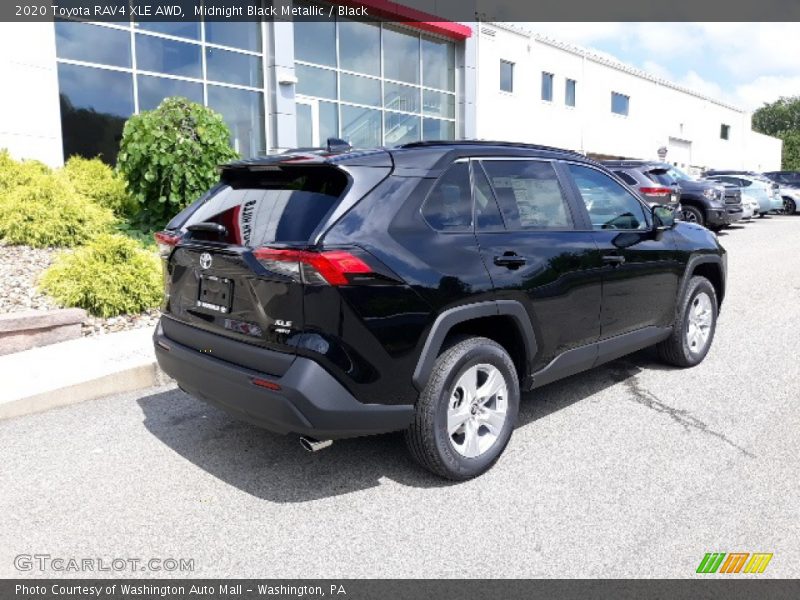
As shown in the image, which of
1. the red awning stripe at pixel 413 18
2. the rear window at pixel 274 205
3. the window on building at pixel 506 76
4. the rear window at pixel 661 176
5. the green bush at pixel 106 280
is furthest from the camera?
the window on building at pixel 506 76

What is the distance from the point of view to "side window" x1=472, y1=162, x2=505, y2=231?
3.65 m

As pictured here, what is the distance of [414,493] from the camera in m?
3.42

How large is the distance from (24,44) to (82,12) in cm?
178

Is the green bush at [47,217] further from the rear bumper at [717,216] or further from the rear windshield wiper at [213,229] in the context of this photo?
the rear bumper at [717,216]

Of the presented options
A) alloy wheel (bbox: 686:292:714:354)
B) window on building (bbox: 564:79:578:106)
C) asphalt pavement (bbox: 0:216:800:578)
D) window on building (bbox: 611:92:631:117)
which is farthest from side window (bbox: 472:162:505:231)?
window on building (bbox: 611:92:631:117)

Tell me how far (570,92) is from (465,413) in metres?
30.4

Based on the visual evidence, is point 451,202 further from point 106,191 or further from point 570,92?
point 570,92

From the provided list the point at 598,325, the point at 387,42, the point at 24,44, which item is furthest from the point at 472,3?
the point at 598,325

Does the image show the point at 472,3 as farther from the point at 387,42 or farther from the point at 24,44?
the point at 24,44

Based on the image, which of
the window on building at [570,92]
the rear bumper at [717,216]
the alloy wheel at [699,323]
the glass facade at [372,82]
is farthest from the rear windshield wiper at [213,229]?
the window on building at [570,92]

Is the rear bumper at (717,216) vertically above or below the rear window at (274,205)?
below

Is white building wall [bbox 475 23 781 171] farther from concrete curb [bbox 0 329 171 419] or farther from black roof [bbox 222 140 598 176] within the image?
black roof [bbox 222 140 598 176]

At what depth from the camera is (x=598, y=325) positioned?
4.33m
